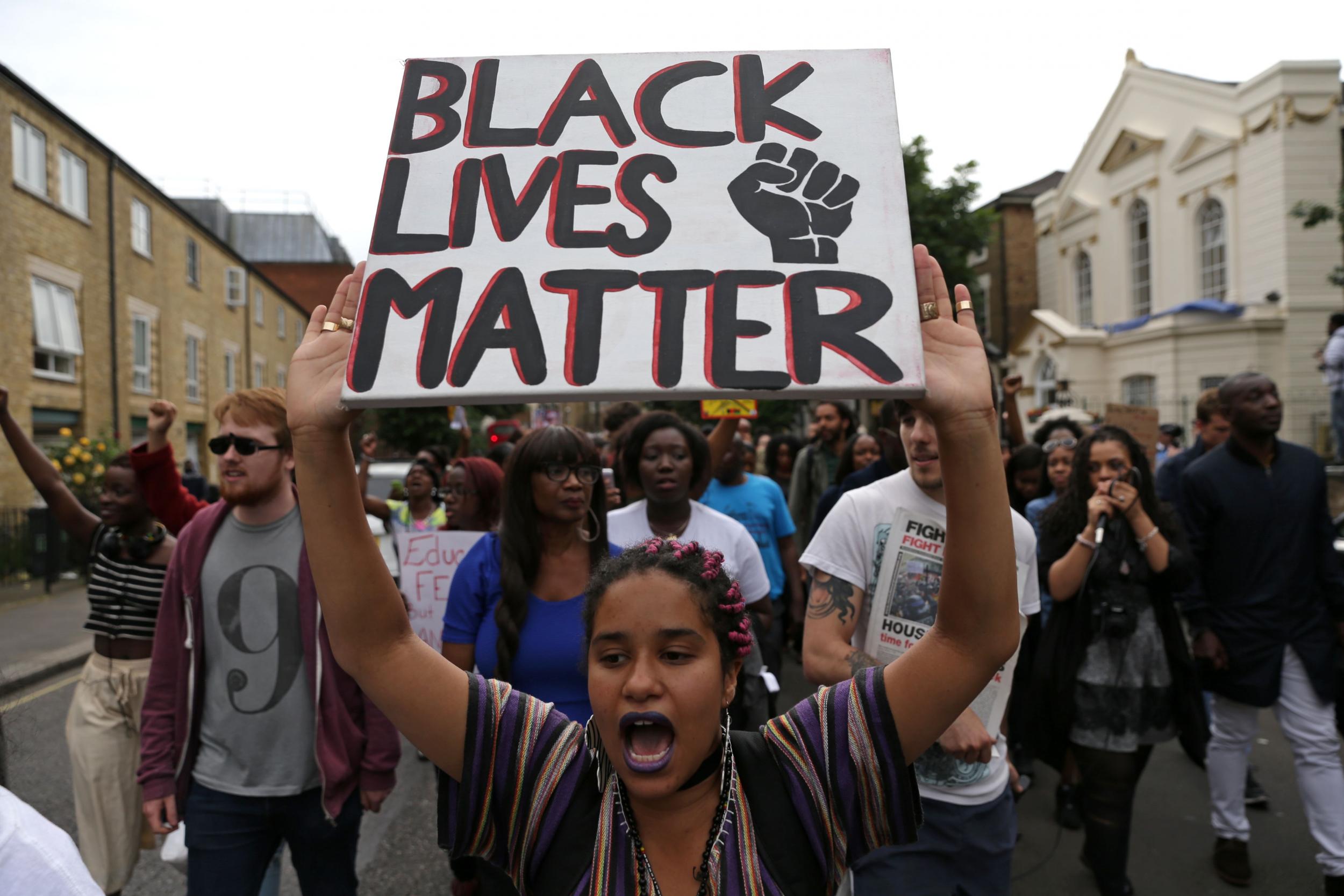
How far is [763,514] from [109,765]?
3.39 meters

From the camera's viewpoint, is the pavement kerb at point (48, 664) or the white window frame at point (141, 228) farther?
the white window frame at point (141, 228)

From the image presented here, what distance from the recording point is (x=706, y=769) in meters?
1.58

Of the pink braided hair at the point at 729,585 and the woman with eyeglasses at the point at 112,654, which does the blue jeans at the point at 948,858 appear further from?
the woman with eyeglasses at the point at 112,654

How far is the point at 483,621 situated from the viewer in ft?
9.71

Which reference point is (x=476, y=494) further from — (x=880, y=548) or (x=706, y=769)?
(x=706, y=769)

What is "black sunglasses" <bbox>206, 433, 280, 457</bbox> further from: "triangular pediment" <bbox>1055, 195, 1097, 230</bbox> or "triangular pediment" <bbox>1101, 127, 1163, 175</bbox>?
"triangular pediment" <bbox>1055, 195, 1097, 230</bbox>

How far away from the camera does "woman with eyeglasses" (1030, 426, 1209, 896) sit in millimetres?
3568

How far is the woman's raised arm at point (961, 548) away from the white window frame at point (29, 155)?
63.9 ft

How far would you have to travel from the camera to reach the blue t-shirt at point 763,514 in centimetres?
536

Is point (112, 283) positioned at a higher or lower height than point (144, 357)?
higher

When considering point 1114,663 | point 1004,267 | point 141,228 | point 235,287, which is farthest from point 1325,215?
point 235,287

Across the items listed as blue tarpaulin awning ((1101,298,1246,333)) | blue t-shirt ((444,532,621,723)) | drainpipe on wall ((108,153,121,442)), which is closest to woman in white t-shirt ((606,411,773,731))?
blue t-shirt ((444,532,621,723))

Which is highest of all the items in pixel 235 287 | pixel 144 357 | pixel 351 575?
pixel 235 287

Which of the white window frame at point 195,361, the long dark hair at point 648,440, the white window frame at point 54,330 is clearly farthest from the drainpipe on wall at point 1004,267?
the long dark hair at point 648,440
